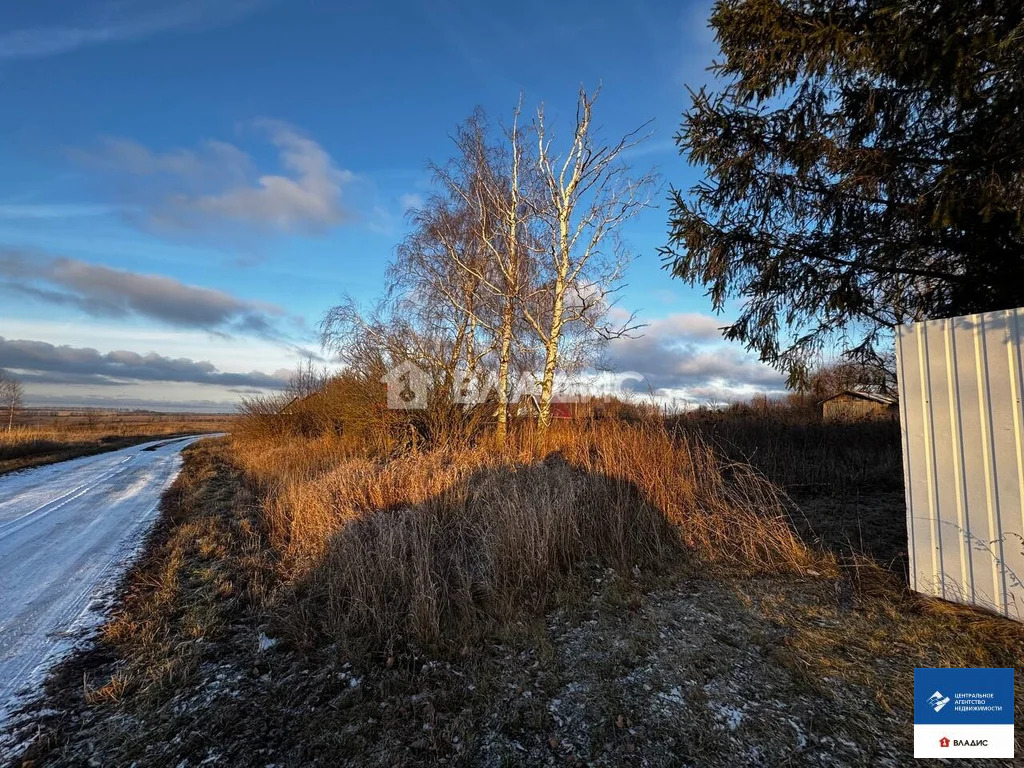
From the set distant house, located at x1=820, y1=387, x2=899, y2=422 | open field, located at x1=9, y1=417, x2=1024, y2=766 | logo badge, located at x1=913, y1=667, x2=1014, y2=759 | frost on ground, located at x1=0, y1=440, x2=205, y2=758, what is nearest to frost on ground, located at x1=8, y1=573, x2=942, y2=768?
open field, located at x1=9, y1=417, x2=1024, y2=766

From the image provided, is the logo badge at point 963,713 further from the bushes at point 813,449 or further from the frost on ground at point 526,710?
the bushes at point 813,449

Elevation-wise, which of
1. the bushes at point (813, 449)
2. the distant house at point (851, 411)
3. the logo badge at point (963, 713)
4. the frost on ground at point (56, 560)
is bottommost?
the frost on ground at point (56, 560)

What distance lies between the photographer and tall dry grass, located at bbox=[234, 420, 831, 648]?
371 cm

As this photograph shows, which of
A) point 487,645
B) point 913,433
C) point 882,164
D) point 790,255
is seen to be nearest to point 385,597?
point 487,645

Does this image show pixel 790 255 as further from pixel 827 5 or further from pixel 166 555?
pixel 166 555

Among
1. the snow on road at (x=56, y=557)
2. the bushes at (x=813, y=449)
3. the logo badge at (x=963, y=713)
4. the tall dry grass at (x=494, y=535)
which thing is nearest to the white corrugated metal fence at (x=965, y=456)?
the logo badge at (x=963, y=713)

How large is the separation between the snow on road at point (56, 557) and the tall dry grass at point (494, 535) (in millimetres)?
1585

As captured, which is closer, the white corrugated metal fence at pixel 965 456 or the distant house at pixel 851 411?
the white corrugated metal fence at pixel 965 456

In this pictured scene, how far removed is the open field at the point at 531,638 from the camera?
2391mm

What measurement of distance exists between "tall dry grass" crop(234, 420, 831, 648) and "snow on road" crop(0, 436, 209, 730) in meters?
1.59

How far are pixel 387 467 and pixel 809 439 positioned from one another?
32.7 feet

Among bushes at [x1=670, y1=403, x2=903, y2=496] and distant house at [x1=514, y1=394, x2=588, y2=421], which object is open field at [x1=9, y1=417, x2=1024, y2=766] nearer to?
bushes at [x1=670, y1=403, x2=903, y2=496]

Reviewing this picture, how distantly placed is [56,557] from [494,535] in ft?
17.6

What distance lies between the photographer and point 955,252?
4648 millimetres
